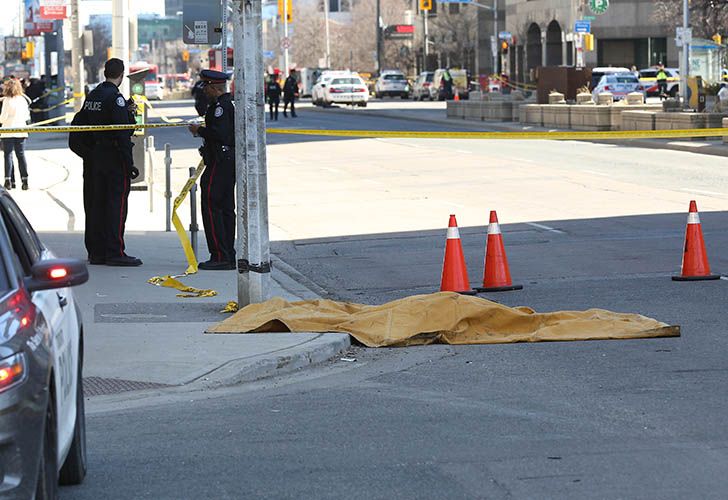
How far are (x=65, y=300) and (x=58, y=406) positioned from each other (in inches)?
34.6

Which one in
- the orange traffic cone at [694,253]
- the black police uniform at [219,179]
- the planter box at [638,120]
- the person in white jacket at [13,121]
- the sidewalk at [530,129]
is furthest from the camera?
the planter box at [638,120]

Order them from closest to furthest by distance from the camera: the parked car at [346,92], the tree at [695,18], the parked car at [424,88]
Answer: the parked car at [346,92]
the tree at [695,18]
the parked car at [424,88]

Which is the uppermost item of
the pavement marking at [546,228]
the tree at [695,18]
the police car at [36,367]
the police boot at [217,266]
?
the tree at [695,18]

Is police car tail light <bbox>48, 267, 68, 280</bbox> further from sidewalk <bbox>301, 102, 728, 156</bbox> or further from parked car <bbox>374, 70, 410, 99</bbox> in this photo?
parked car <bbox>374, 70, 410, 99</bbox>

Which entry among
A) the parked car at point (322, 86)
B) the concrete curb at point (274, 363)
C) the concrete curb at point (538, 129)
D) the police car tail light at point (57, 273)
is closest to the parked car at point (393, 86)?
the parked car at point (322, 86)

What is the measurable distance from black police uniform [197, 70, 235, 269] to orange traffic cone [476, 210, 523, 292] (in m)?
2.86

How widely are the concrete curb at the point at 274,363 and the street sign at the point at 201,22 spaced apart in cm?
973

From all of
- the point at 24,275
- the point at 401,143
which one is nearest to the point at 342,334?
the point at 24,275

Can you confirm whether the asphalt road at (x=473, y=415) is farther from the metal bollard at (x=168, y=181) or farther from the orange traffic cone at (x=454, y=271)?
the metal bollard at (x=168, y=181)

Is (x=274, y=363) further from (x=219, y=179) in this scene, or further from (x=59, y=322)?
(x=219, y=179)

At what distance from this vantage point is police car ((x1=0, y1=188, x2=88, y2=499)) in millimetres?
4691

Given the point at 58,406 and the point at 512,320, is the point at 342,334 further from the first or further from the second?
the point at 58,406

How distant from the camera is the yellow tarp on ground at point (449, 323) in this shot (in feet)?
34.3

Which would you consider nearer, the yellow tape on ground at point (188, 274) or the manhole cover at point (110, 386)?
the manhole cover at point (110, 386)
